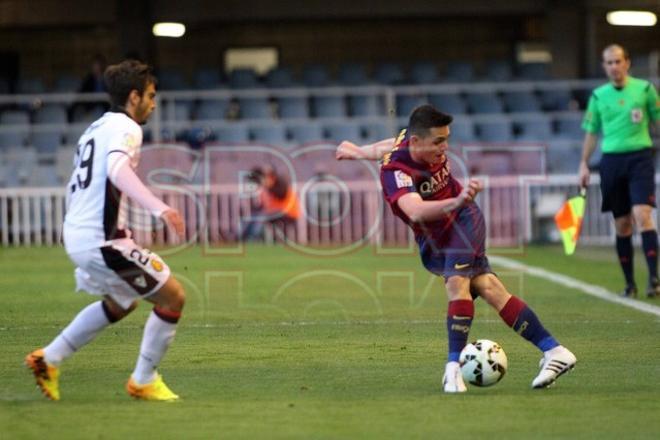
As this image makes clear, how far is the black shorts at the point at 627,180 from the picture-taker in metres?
13.9

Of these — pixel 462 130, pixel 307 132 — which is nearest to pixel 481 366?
pixel 307 132

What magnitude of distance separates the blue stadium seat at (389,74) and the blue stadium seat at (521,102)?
2.36 meters

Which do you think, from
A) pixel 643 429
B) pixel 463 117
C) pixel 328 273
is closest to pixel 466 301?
pixel 643 429

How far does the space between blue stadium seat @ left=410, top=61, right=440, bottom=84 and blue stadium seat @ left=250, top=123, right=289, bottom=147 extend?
17.4 feet

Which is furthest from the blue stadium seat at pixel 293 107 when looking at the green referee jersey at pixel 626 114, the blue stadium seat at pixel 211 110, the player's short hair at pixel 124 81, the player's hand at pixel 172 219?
the player's hand at pixel 172 219

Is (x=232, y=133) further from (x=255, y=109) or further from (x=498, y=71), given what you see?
(x=498, y=71)

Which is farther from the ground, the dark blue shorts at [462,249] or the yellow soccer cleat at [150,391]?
the dark blue shorts at [462,249]

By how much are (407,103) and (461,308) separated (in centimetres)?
1950

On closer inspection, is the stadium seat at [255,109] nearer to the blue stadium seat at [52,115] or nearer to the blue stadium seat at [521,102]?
the blue stadium seat at [52,115]

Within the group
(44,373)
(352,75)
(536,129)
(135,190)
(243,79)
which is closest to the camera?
(135,190)

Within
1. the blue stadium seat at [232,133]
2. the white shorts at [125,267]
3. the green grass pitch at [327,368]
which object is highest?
the blue stadium seat at [232,133]

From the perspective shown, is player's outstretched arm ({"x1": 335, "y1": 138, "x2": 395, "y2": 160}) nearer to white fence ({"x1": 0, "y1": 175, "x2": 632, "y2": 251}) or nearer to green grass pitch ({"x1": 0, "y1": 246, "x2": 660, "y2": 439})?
green grass pitch ({"x1": 0, "y1": 246, "x2": 660, "y2": 439})

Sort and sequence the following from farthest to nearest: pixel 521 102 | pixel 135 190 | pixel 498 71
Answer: pixel 498 71, pixel 521 102, pixel 135 190

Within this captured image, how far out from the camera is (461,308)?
8.39 meters
